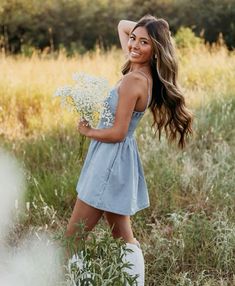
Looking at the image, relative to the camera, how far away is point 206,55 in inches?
405

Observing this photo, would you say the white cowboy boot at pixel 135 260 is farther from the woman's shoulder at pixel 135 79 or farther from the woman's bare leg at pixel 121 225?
the woman's shoulder at pixel 135 79

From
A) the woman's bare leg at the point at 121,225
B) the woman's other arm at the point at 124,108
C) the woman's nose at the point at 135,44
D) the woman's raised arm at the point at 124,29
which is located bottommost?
the woman's bare leg at the point at 121,225

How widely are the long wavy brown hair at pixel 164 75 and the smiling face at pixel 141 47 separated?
0.02m

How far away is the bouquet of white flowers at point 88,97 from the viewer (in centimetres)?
333

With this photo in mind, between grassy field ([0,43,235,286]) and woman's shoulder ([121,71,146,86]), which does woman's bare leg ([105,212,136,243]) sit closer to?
grassy field ([0,43,235,286])

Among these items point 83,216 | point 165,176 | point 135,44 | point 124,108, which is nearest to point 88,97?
point 124,108

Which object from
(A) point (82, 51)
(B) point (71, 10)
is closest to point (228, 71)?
(A) point (82, 51)

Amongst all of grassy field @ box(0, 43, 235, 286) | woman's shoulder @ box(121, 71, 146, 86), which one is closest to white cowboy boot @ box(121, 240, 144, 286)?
grassy field @ box(0, 43, 235, 286)

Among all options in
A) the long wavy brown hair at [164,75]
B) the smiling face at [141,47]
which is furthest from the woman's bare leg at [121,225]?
the smiling face at [141,47]

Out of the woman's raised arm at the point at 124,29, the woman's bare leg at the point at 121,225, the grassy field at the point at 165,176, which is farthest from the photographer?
the grassy field at the point at 165,176

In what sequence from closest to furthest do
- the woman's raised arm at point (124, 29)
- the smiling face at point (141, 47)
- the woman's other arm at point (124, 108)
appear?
the woman's other arm at point (124, 108) < the smiling face at point (141, 47) < the woman's raised arm at point (124, 29)

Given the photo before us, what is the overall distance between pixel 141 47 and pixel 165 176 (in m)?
1.84

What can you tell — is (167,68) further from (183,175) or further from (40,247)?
(183,175)

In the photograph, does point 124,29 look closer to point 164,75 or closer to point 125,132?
point 164,75
